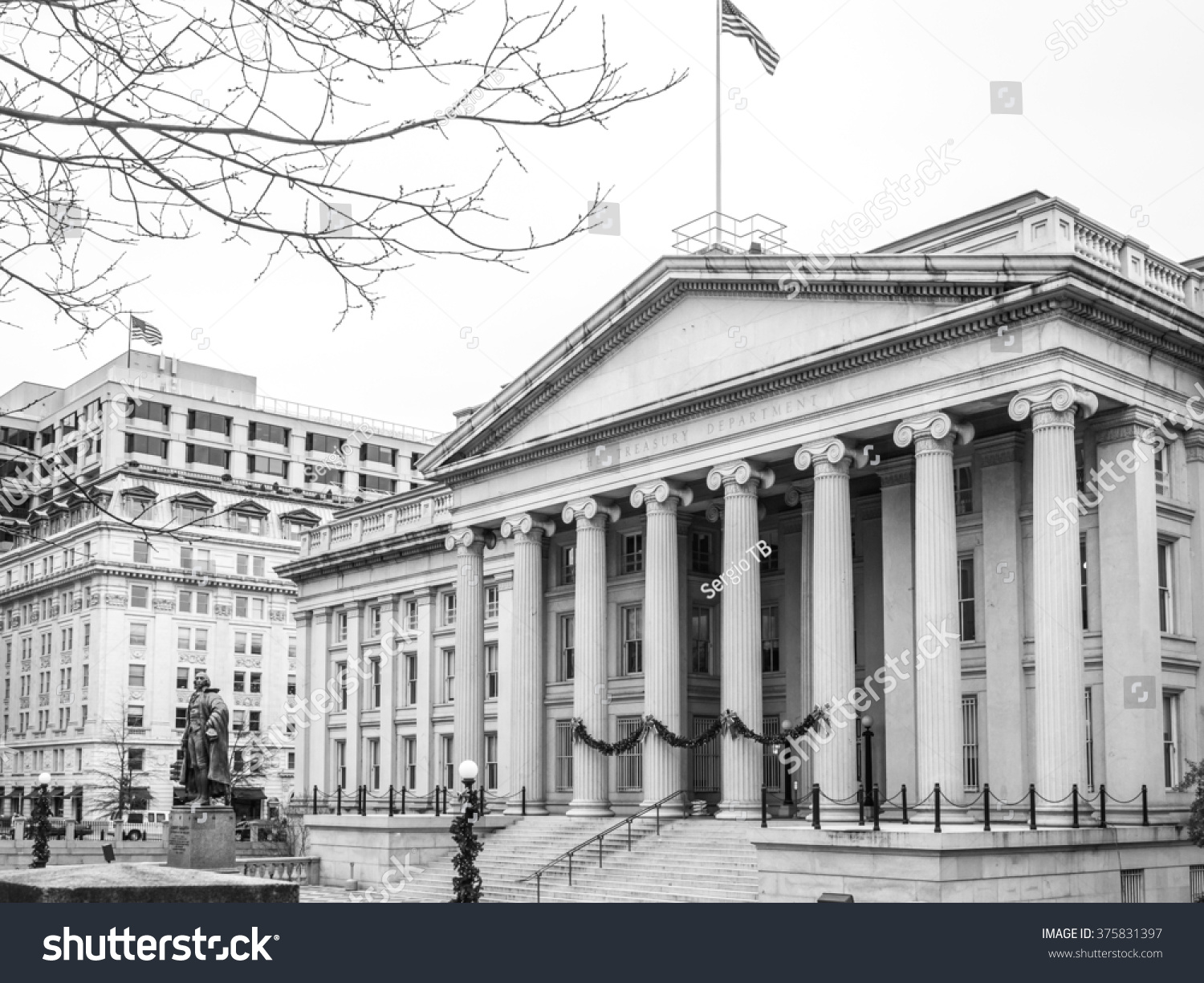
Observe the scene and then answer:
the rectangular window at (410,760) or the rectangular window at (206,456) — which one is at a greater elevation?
the rectangular window at (206,456)

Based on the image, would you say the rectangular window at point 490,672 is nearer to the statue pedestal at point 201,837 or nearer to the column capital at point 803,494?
the column capital at point 803,494

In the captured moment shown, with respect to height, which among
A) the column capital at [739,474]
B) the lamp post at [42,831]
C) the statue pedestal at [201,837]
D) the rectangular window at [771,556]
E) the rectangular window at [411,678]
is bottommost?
the lamp post at [42,831]

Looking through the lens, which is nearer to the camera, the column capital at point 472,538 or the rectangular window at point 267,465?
the column capital at point 472,538

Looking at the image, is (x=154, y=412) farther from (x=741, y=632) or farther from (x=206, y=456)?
(x=741, y=632)

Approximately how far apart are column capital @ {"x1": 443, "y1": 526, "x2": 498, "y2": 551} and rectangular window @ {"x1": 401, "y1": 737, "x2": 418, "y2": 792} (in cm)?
1284

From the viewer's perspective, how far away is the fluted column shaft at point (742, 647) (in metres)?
36.4

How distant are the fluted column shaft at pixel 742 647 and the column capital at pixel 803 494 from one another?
209 cm

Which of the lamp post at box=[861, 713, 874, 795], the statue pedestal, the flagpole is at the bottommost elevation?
the statue pedestal

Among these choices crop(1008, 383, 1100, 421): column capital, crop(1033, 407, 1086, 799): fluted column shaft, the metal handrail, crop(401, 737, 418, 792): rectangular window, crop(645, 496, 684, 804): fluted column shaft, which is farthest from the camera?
crop(401, 737, 418, 792): rectangular window

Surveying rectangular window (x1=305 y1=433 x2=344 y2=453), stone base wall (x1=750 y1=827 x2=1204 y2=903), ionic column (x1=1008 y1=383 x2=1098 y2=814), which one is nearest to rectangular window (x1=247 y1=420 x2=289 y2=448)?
rectangular window (x1=305 y1=433 x2=344 y2=453)

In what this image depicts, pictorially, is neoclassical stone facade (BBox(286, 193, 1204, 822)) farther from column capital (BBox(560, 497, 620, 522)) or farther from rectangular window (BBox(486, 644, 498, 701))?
rectangular window (BBox(486, 644, 498, 701))

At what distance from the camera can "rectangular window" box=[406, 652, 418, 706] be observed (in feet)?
189

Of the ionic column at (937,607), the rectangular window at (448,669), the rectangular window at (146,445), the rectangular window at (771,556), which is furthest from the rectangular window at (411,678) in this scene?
the rectangular window at (146,445)

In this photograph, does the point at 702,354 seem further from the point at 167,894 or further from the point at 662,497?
the point at 167,894
